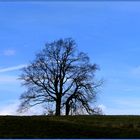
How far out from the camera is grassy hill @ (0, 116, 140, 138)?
128 ft

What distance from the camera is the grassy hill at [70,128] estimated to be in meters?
39.1

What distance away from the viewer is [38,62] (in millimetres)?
71125

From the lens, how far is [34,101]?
2781 inches

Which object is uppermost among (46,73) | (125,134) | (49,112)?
(46,73)

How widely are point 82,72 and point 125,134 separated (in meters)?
30.2

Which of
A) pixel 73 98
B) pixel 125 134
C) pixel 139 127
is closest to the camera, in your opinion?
pixel 125 134

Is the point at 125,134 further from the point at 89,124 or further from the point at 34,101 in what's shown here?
the point at 34,101

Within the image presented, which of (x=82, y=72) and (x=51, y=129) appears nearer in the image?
(x=51, y=129)

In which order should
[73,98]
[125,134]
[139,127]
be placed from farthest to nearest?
1. [73,98]
2. [139,127]
3. [125,134]

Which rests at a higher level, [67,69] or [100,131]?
[67,69]

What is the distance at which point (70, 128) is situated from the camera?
137ft

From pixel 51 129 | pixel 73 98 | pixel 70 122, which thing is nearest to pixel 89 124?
pixel 70 122

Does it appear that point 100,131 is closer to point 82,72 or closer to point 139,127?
point 139,127

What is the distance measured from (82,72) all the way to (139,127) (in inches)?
1063
